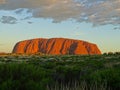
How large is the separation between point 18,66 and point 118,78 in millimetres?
4960

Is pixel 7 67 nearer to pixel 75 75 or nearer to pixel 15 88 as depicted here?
pixel 15 88

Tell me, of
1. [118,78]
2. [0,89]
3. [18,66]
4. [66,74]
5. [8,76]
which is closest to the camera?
[0,89]

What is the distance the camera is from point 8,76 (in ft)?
43.2

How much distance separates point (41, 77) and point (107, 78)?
11.4 feet

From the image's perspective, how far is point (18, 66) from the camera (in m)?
14.2

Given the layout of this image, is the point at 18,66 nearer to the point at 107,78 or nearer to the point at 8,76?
the point at 8,76

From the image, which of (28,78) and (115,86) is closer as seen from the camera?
(28,78)

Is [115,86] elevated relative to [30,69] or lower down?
lower down

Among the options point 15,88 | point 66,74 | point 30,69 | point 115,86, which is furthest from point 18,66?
point 66,74

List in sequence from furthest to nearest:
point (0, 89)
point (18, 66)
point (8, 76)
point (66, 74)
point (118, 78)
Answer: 1. point (66, 74)
2. point (118, 78)
3. point (18, 66)
4. point (8, 76)
5. point (0, 89)

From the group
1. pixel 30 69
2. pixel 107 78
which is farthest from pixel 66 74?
pixel 30 69

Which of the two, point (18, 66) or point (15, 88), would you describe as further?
point (18, 66)

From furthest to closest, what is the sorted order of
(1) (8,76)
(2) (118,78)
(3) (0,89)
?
(2) (118,78) < (1) (8,76) < (3) (0,89)

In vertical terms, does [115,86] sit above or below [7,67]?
below
